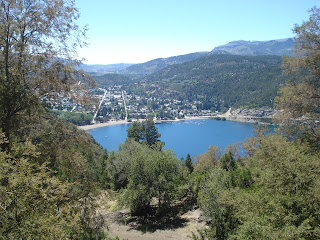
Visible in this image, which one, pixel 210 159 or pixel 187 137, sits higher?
pixel 210 159

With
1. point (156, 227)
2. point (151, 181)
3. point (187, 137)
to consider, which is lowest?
point (187, 137)

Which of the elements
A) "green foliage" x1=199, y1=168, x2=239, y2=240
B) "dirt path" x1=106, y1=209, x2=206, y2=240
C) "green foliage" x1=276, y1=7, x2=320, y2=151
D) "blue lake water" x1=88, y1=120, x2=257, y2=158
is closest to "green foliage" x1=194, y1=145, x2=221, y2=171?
"dirt path" x1=106, y1=209, x2=206, y2=240

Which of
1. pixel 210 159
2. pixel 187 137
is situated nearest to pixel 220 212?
pixel 210 159

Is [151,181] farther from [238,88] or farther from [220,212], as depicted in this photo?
[238,88]

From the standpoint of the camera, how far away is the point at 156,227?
11289mm

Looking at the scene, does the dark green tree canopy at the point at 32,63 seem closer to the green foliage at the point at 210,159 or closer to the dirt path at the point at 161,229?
the dirt path at the point at 161,229

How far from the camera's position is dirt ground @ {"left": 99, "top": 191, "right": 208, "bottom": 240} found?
33.7ft

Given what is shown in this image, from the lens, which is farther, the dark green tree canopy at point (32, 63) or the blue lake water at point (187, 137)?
the blue lake water at point (187, 137)

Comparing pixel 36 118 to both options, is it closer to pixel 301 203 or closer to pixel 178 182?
pixel 301 203

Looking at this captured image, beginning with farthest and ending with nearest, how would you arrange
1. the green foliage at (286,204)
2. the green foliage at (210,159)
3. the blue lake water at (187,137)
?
the blue lake water at (187,137), the green foliage at (210,159), the green foliage at (286,204)

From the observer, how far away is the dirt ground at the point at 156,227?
10.3 meters

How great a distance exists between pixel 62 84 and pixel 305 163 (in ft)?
22.5

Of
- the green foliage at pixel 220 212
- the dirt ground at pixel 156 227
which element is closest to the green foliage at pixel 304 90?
the green foliage at pixel 220 212

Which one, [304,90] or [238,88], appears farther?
[238,88]
